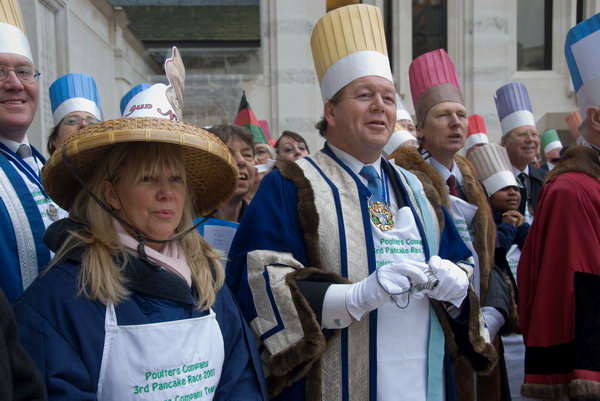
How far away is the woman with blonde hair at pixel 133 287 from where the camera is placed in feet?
5.86

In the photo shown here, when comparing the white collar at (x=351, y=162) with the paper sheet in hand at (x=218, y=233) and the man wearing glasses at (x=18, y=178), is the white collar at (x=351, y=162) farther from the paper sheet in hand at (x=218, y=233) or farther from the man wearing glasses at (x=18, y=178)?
the man wearing glasses at (x=18, y=178)

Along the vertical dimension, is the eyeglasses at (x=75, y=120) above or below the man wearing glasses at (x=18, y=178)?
above

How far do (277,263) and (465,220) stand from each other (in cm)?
150

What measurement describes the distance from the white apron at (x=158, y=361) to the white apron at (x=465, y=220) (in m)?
1.81

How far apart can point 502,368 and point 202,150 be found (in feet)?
8.11

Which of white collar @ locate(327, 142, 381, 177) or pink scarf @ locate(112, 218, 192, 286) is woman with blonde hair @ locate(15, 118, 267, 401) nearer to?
pink scarf @ locate(112, 218, 192, 286)

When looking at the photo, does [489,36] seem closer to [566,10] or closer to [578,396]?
[566,10]

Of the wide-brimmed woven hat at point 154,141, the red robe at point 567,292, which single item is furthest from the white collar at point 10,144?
the red robe at point 567,292

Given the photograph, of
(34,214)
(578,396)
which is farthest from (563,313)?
(34,214)

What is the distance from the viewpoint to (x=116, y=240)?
1990 millimetres

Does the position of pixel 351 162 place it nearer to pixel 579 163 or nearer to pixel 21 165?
pixel 579 163

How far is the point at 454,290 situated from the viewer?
7.65 feet

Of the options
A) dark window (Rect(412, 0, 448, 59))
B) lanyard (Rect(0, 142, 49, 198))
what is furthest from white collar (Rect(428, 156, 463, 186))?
dark window (Rect(412, 0, 448, 59))

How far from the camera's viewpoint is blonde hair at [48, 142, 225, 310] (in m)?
1.88
